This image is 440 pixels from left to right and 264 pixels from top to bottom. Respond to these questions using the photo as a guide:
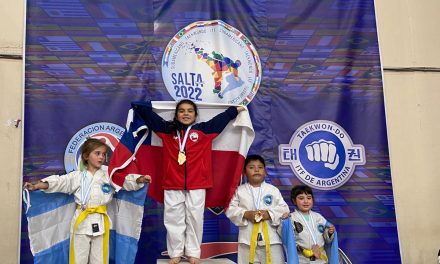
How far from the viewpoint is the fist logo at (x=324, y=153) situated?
3.90m

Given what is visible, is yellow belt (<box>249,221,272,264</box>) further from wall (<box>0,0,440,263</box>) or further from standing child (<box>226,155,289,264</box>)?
wall (<box>0,0,440,263</box>)

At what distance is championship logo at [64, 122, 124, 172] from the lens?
360cm

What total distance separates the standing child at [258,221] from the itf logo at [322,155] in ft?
2.50

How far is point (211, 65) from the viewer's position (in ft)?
12.7

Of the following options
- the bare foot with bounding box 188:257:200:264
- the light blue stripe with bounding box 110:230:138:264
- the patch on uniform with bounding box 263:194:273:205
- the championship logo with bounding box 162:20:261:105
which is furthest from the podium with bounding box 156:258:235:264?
the championship logo with bounding box 162:20:261:105

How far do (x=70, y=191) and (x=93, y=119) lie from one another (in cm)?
83

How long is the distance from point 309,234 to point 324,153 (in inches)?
42.3

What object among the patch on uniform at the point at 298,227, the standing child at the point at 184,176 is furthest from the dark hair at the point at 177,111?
the patch on uniform at the point at 298,227

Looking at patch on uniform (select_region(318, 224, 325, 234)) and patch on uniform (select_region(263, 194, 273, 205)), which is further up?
patch on uniform (select_region(263, 194, 273, 205))

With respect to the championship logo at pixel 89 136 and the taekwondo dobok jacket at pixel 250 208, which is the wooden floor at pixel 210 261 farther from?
the championship logo at pixel 89 136

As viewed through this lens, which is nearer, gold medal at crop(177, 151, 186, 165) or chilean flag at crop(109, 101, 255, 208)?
gold medal at crop(177, 151, 186, 165)

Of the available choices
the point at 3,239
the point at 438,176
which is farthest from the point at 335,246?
the point at 3,239

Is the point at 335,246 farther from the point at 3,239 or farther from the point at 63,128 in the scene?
the point at 3,239

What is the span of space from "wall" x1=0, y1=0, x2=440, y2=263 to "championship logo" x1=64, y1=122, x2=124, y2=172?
0.70m
